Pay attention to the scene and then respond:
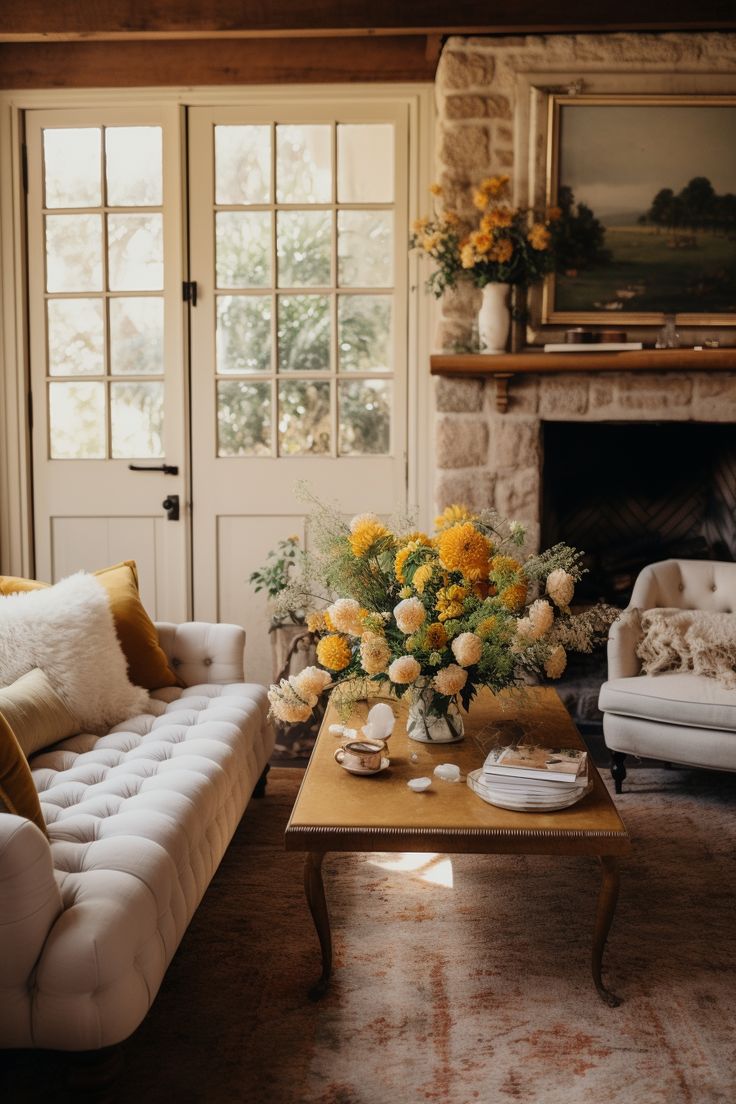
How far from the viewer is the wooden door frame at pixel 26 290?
413 cm

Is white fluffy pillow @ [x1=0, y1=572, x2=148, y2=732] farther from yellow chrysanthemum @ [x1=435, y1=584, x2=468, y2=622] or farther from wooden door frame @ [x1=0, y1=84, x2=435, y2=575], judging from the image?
wooden door frame @ [x1=0, y1=84, x2=435, y2=575]

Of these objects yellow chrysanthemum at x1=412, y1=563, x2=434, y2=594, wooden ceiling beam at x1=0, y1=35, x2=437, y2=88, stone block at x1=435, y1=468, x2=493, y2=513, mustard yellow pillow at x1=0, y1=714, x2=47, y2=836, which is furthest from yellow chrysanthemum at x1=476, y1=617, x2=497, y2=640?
wooden ceiling beam at x1=0, y1=35, x2=437, y2=88

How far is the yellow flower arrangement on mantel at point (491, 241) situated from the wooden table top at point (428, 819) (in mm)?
2035

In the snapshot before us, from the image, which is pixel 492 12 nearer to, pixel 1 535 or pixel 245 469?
pixel 245 469

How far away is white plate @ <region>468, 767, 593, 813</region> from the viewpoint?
6.78 feet

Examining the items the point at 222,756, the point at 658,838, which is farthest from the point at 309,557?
the point at 658,838

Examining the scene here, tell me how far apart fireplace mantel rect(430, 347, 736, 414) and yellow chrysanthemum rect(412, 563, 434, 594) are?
1.70 metres

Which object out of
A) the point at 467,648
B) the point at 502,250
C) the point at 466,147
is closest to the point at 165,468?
the point at 502,250

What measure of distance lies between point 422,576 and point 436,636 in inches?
5.6

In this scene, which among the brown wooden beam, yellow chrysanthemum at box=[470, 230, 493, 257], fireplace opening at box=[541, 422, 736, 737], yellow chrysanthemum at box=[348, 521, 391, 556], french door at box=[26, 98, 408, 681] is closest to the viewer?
yellow chrysanthemum at box=[348, 521, 391, 556]

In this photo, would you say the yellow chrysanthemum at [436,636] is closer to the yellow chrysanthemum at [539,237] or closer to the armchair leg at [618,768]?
the armchair leg at [618,768]

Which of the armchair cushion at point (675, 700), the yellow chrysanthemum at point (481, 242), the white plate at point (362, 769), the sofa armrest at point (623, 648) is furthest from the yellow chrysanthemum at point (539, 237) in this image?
the white plate at point (362, 769)

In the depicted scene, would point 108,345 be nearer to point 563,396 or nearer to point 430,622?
point 563,396

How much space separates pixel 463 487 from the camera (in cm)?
398
